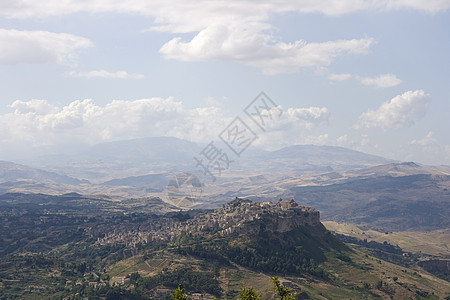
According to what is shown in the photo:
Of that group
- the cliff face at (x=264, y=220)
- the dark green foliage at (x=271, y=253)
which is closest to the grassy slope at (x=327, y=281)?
the dark green foliage at (x=271, y=253)

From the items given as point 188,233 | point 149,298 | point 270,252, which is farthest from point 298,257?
point 149,298

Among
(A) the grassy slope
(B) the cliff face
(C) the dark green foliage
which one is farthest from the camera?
(B) the cliff face

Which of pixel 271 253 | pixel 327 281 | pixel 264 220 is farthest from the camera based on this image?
pixel 264 220

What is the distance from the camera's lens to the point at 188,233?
18938 centimetres

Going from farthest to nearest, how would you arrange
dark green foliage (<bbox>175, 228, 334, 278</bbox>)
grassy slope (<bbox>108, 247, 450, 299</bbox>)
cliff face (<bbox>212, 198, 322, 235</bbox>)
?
1. cliff face (<bbox>212, 198, 322, 235</bbox>)
2. dark green foliage (<bbox>175, 228, 334, 278</bbox>)
3. grassy slope (<bbox>108, 247, 450, 299</bbox>)

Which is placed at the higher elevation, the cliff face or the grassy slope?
the cliff face

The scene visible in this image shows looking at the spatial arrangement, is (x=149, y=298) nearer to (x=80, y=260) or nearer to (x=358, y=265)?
(x=80, y=260)

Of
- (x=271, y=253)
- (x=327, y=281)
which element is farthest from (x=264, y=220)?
(x=327, y=281)

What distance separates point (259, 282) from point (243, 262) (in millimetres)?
16511

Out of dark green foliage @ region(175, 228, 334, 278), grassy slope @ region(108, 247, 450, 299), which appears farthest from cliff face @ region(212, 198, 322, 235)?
grassy slope @ region(108, 247, 450, 299)

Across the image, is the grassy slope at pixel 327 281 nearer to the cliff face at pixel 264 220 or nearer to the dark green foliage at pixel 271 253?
the dark green foliage at pixel 271 253

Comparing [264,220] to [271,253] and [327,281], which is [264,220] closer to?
[271,253]

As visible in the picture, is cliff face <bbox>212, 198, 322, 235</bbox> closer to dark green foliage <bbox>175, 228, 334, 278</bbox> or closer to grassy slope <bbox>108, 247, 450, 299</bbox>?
dark green foliage <bbox>175, 228, 334, 278</bbox>

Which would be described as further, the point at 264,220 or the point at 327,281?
the point at 264,220
